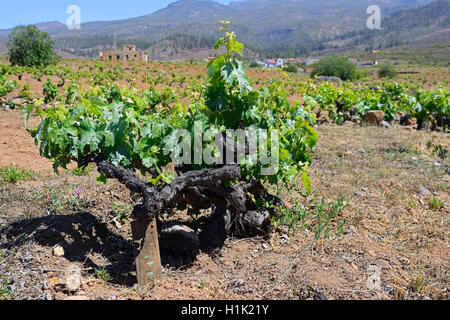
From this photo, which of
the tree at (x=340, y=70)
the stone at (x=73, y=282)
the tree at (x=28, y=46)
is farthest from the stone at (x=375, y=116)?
the tree at (x=340, y=70)

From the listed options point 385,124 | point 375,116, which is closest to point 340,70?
point 375,116

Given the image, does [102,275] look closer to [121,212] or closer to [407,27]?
[121,212]

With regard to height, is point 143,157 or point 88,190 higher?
point 143,157

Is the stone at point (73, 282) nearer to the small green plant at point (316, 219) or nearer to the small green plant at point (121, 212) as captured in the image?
the small green plant at point (121, 212)

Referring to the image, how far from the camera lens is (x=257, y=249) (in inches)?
129

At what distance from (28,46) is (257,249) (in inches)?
1101

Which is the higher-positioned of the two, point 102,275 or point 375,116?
point 375,116

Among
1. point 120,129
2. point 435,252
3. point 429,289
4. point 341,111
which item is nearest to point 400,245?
point 435,252

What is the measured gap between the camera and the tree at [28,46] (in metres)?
25.7

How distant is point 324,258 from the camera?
10.1ft

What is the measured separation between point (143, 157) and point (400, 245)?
242cm

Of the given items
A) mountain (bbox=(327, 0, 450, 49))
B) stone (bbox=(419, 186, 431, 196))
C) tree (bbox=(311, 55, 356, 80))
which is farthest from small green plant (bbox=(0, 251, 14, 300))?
mountain (bbox=(327, 0, 450, 49))

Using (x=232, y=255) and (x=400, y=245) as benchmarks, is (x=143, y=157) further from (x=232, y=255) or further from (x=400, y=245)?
(x=400, y=245)

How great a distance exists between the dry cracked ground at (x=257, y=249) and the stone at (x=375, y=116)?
5601 mm
